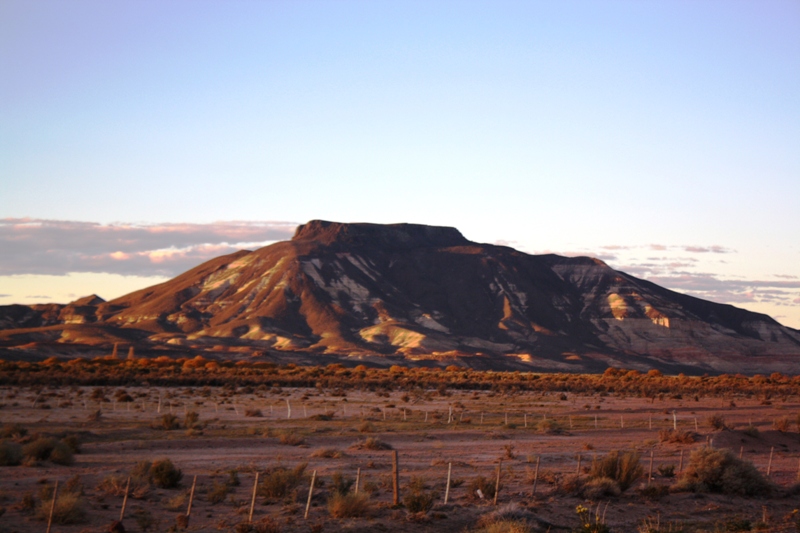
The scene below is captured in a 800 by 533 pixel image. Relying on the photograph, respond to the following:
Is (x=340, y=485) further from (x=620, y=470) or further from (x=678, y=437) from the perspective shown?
(x=678, y=437)

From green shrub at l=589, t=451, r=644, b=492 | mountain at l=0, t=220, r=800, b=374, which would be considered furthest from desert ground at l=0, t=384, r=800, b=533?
mountain at l=0, t=220, r=800, b=374

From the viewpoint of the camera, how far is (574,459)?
27391mm

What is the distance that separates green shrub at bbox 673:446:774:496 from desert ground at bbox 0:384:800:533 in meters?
0.24

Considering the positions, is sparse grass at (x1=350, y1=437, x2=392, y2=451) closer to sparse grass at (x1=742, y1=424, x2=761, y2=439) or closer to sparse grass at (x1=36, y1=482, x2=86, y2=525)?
sparse grass at (x1=36, y1=482, x2=86, y2=525)

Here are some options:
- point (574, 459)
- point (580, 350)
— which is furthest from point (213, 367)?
point (580, 350)

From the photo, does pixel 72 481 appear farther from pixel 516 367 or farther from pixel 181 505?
pixel 516 367

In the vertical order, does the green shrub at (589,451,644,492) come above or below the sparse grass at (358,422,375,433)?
above

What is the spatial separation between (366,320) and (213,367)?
7890 cm

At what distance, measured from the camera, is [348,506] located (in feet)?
57.2

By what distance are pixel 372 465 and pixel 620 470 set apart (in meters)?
7.02

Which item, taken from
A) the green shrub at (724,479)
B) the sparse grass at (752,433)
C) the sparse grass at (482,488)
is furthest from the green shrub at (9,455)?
the sparse grass at (752,433)

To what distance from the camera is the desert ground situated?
17656 mm

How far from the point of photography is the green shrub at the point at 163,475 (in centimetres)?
1967

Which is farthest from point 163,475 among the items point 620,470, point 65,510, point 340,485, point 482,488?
point 620,470
